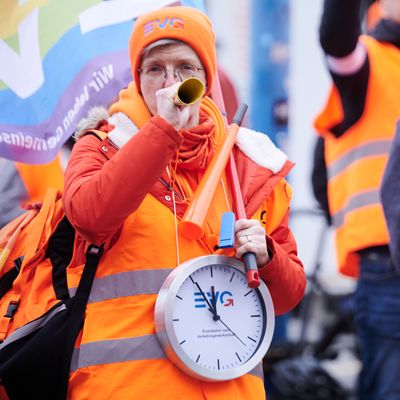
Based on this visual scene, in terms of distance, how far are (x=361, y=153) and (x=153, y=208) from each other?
74.8 inches

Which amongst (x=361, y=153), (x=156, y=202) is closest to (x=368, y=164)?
(x=361, y=153)

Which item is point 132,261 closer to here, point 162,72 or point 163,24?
point 162,72

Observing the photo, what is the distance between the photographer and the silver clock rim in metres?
2.11

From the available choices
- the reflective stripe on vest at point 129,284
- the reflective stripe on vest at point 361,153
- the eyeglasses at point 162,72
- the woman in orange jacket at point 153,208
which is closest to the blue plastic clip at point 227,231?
the woman in orange jacket at point 153,208

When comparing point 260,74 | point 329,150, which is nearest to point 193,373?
point 329,150

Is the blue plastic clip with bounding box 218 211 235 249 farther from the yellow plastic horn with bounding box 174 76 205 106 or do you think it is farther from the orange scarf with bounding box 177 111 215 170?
the yellow plastic horn with bounding box 174 76 205 106

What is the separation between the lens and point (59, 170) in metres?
3.27

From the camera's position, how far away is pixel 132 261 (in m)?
2.21

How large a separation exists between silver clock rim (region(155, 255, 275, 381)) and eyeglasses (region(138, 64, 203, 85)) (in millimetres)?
508

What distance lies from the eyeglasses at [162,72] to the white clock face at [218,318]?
53 cm

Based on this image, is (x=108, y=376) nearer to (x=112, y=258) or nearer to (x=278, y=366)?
(x=112, y=258)

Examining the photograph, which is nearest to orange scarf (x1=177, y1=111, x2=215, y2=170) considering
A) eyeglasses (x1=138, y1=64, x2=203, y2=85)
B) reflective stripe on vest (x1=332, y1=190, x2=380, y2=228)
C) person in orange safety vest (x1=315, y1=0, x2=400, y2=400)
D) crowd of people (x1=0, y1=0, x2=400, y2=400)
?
crowd of people (x1=0, y1=0, x2=400, y2=400)

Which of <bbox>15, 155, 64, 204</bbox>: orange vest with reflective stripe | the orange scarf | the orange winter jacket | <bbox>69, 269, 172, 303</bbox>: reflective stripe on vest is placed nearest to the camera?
the orange winter jacket

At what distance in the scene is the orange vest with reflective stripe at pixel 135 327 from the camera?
84.1 inches
